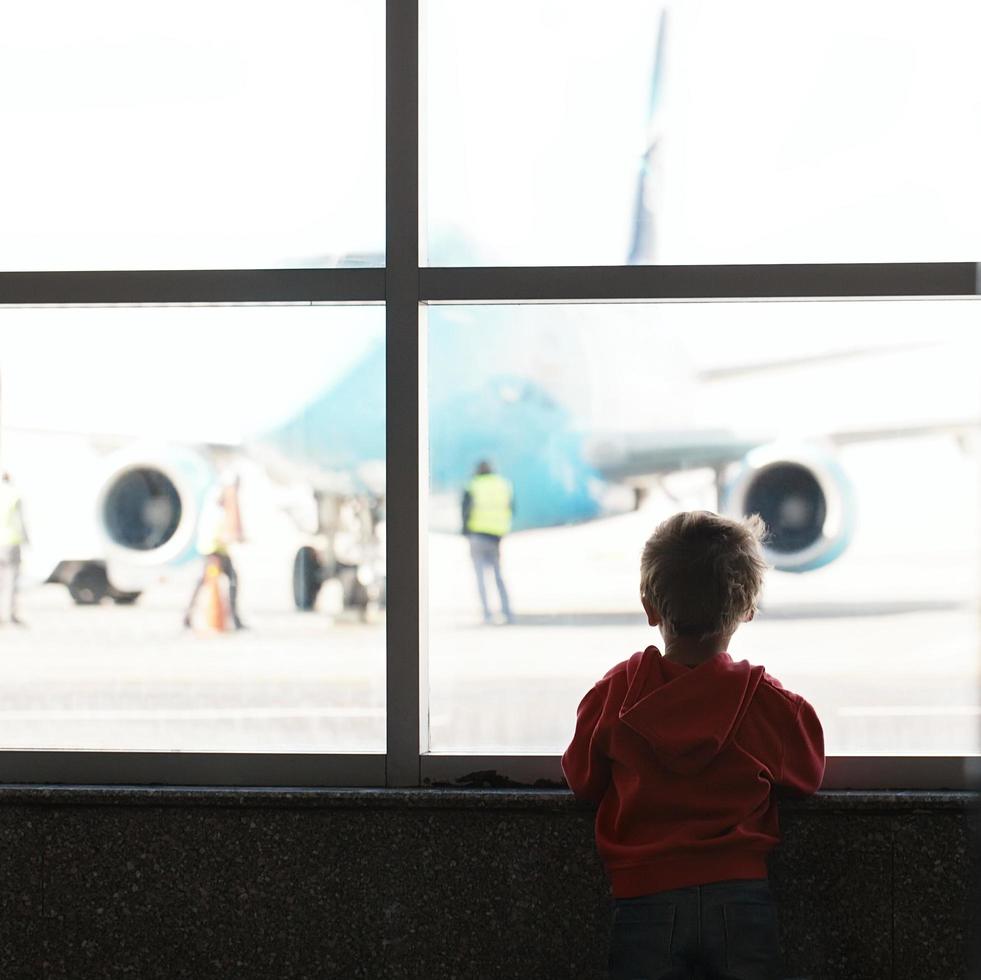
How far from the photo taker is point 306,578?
2398mm

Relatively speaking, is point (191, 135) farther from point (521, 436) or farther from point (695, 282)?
point (695, 282)

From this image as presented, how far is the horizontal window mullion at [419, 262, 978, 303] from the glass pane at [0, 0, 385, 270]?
236 millimetres

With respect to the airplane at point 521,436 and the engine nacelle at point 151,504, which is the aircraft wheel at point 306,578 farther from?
the engine nacelle at point 151,504

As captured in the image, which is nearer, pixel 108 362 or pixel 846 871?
pixel 846 871

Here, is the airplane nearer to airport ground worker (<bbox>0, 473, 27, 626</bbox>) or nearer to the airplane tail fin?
the airplane tail fin

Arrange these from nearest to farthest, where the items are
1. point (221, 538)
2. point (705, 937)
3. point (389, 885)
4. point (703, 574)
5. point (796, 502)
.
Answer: point (705, 937), point (703, 574), point (389, 885), point (796, 502), point (221, 538)

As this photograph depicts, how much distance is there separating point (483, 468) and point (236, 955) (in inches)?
45.6

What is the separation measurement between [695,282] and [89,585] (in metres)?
1.53

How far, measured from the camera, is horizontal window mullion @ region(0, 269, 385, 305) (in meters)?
2.36

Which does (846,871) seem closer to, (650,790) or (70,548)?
(650,790)

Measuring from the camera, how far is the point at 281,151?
2428 mm

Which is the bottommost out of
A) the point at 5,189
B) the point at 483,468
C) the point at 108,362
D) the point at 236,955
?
the point at 236,955

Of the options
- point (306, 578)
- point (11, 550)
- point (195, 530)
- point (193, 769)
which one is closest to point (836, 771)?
point (306, 578)

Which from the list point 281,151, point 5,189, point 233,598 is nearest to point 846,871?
point 233,598
